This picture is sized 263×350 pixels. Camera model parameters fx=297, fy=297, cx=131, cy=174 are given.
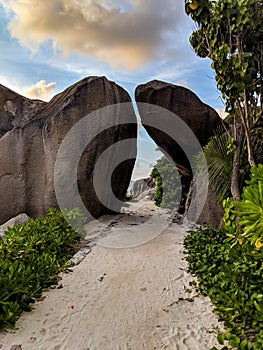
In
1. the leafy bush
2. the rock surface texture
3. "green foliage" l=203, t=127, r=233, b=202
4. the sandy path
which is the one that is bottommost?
the sandy path

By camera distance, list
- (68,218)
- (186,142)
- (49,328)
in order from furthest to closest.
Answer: (186,142) → (68,218) → (49,328)

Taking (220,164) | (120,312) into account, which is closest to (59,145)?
(220,164)

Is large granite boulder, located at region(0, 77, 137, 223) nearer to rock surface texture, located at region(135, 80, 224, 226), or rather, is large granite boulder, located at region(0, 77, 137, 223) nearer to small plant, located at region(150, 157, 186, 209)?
rock surface texture, located at region(135, 80, 224, 226)

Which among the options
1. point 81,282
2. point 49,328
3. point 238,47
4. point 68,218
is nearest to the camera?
Answer: point 49,328

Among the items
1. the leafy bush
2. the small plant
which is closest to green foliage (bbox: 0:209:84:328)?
the leafy bush

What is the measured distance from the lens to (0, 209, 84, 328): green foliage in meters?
3.37

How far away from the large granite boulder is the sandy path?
10.5ft

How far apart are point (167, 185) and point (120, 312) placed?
10.3 metres

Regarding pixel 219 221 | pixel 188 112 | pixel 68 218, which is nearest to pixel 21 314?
pixel 68 218

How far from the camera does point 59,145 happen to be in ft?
26.0

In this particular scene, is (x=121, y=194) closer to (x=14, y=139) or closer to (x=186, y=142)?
(x=186, y=142)

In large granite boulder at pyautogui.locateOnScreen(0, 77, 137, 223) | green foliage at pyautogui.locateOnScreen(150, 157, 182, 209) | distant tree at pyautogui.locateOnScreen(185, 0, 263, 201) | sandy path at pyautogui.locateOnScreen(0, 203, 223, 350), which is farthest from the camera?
green foliage at pyautogui.locateOnScreen(150, 157, 182, 209)

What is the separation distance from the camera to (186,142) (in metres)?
9.94

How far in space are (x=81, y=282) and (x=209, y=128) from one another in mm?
7051
